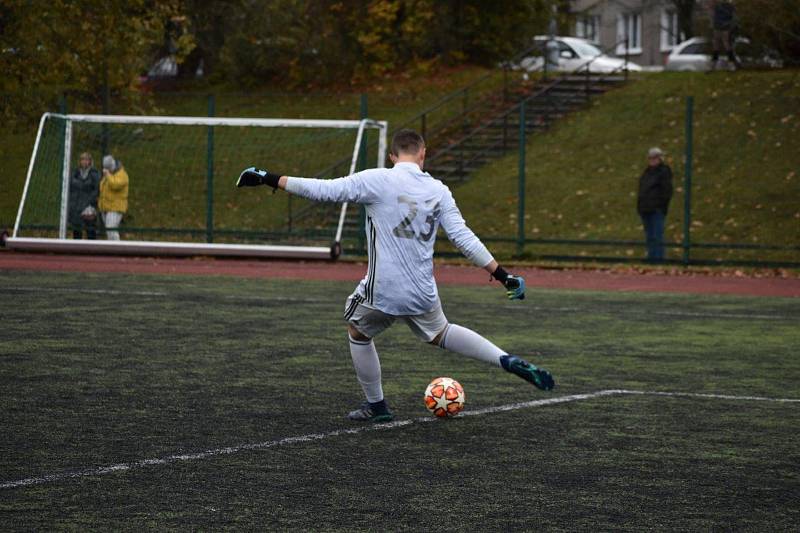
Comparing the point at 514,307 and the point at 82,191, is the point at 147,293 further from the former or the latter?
the point at 82,191

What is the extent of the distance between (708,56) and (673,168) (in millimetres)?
10477

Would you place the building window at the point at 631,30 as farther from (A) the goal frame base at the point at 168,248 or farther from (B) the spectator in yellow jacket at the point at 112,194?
(A) the goal frame base at the point at 168,248

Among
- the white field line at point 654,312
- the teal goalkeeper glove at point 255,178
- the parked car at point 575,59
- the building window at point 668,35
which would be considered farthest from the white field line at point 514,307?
the building window at point 668,35

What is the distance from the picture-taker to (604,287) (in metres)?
19.9

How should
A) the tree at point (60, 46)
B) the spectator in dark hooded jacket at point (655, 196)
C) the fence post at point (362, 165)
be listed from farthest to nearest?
1. the tree at point (60, 46)
2. the fence post at point (362, 165)
3. the spectator in dark hooded jacket at point (655, 196)

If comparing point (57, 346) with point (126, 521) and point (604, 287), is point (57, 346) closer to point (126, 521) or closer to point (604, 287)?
point (126, 521)

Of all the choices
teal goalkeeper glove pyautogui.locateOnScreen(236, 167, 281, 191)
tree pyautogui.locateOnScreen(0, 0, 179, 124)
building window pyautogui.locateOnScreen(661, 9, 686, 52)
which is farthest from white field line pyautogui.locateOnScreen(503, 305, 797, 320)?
building window pyautogui.locateOnScreen(661, 9, 686, 52)

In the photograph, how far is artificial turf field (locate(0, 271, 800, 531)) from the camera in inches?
247

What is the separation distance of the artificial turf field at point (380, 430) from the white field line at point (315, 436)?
3 centimetres

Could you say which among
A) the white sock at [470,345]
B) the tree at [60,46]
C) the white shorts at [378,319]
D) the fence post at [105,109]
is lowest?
the white sock at [470,345]

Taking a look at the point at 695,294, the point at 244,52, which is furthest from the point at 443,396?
the point at 244,52

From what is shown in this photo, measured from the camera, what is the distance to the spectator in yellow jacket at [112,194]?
2411 cm

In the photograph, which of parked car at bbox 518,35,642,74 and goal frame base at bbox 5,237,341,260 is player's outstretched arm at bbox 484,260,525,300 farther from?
parked car at bbox 518,35,642,74

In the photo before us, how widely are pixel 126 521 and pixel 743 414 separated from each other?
181 inches
